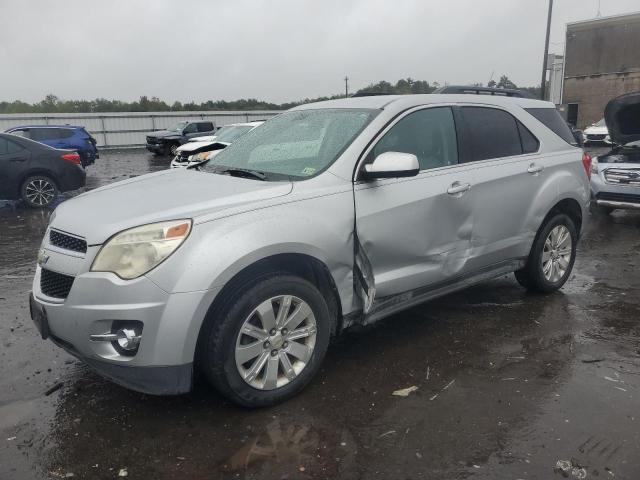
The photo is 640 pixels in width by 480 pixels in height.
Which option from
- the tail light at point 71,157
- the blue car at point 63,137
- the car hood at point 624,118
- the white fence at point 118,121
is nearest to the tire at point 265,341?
the car hood at point 624,118

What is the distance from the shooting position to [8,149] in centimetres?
1005

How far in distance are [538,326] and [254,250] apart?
261 cm

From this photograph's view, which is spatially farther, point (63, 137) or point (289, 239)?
point (63, 137)

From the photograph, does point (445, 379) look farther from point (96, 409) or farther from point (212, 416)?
point (96, 409)

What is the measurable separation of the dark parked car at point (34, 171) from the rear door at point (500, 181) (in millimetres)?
8881

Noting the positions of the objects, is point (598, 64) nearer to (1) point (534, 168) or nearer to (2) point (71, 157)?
(2) point (71, 157)

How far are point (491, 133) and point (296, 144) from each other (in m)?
1.62

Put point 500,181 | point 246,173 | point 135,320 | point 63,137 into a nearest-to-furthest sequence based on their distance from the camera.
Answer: point 135,320
point 246,173
point 500,181
point 63,137

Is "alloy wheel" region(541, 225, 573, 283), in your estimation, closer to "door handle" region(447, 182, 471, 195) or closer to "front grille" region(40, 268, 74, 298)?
"door handle" region(447, 182, 471, 195)

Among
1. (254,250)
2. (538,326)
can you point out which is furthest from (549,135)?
(254,250)

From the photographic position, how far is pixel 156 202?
9.77 ft

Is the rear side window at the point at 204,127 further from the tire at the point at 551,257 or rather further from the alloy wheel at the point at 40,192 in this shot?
the tire at the point at 551,257

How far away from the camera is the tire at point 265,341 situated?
277 cm

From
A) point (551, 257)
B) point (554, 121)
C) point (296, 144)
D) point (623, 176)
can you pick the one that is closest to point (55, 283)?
point (296, 144)
